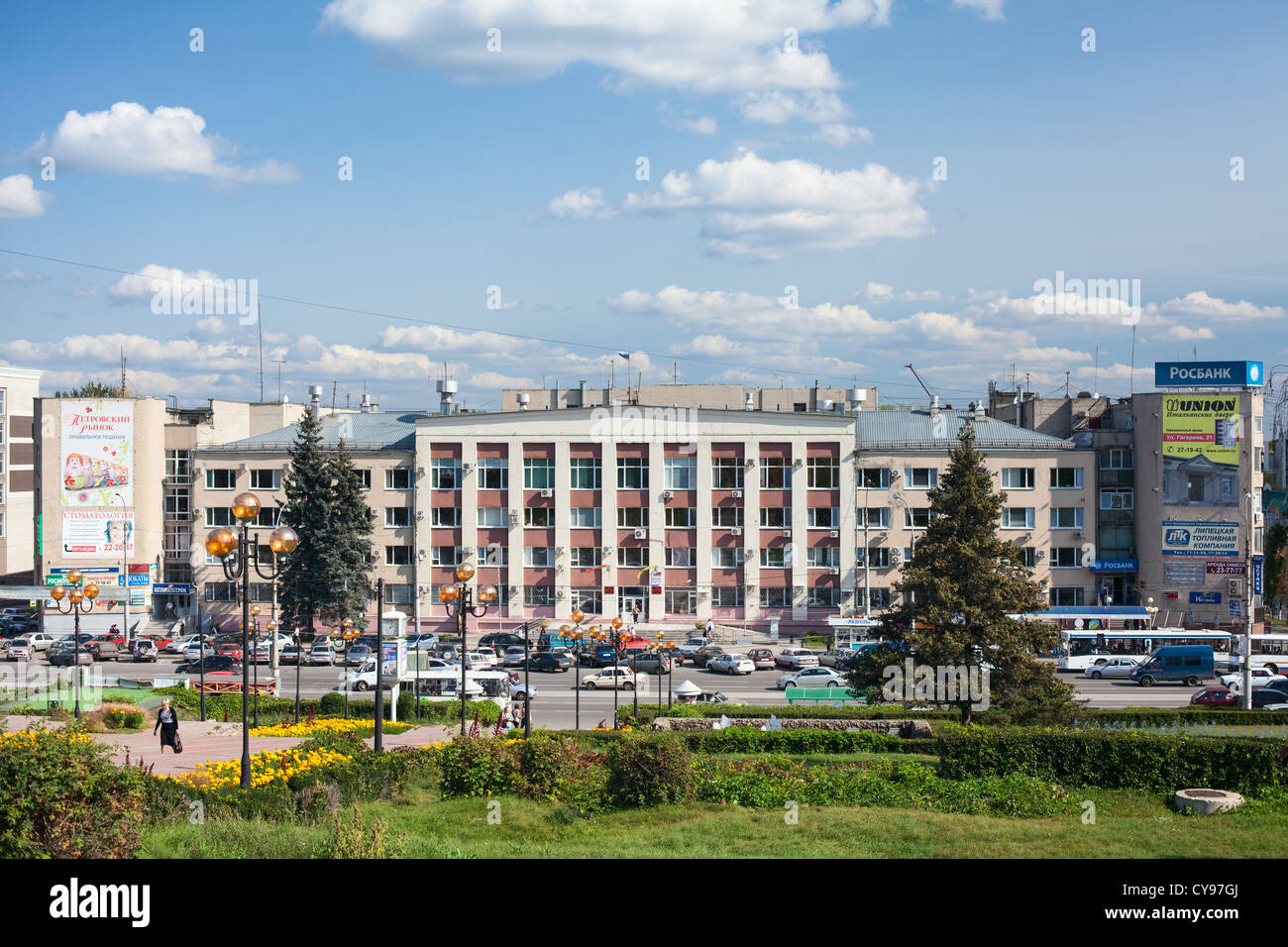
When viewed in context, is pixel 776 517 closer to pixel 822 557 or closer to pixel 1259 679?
pixel 822 557

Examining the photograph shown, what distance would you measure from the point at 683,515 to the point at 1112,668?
20.8 meters

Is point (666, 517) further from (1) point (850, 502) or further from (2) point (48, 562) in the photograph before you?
(2) point (48, 562)

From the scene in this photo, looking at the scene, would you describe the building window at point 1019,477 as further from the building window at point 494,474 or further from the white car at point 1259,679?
the building window at point 494,474

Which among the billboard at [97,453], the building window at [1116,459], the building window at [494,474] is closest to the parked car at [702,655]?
the building window at [494,474]

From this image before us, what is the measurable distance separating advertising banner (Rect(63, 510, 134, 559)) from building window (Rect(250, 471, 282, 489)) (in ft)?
22.5

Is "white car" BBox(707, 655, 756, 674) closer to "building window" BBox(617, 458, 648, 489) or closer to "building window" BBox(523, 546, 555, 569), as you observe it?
"building window" BBox(617, 458, 648, 489)

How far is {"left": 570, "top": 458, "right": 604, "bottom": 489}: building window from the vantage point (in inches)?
2148

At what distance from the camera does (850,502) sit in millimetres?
53344

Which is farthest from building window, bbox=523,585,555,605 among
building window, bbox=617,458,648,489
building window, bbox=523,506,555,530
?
building window, bbox=617,458,648,489
